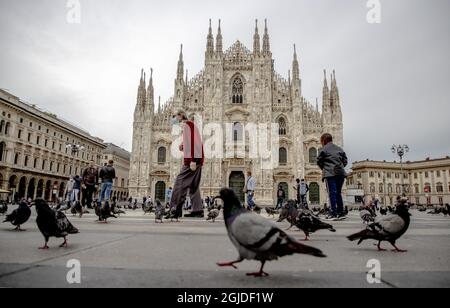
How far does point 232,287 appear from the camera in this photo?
57.5 inches

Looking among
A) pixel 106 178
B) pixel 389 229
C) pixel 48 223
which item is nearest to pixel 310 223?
pixel 389 229

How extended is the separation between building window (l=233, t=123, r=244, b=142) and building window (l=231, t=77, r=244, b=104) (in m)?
2.83

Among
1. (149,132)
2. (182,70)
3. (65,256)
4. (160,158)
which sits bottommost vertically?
(65,256)

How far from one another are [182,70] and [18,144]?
67.1 feet

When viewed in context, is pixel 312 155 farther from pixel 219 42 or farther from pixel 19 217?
pixel 19 217

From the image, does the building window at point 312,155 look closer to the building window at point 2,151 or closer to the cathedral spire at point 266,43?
the cathedral spire at point 266,43

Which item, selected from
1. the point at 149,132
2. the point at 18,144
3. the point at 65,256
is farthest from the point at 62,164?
the point at 65,256

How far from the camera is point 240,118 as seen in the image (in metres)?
29.3

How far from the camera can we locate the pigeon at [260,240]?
1546 millimetres

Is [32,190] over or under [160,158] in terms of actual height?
under

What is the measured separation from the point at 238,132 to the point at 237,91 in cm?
484

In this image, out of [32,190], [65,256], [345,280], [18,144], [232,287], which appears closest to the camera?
[232,287]

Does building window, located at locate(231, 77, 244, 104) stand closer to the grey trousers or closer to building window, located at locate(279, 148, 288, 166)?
building window, located at locate(279, 148, 288, 166)
